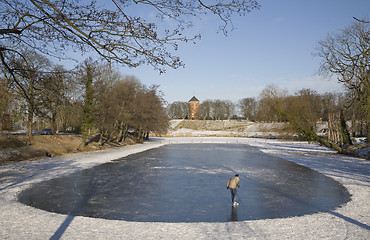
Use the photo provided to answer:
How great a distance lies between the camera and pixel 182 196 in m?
11.4

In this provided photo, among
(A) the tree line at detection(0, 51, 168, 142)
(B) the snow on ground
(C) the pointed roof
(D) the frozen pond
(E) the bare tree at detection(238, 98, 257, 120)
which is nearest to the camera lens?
(B) the snow on ground

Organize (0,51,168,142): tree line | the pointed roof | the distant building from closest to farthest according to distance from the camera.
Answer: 1. (0,51,168,142): tree line
2. the distant building
3. the pointed roof

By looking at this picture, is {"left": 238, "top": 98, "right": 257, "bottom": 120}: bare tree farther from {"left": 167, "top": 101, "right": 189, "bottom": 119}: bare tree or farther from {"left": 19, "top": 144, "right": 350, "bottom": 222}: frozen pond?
{"left": 19, "top": 144, "right": 350, "bottom": 222}: frozen pond

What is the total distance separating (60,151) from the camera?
97.9 feet

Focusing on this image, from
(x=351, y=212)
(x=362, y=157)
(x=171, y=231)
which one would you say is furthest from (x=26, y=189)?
(x=362, y=157)

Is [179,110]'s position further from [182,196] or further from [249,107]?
[182,196]

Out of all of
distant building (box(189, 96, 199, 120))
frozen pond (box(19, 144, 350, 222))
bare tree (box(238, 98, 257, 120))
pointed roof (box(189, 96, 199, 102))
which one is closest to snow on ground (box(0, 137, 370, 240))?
frozen pond (box(19, 144, 350, 222))

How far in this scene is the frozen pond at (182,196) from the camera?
898 cm

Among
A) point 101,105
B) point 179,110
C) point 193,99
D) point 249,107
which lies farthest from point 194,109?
point 101,105

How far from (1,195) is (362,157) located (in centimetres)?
2881

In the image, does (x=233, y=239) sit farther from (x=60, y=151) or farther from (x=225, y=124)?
(x=225, y=124)

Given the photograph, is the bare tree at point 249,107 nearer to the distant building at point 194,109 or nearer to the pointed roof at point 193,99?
the distant building at point 194,109

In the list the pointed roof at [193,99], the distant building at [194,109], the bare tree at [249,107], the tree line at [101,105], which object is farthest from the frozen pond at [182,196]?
the pointed roof at [193,99]

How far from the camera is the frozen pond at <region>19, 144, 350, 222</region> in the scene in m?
8.98
